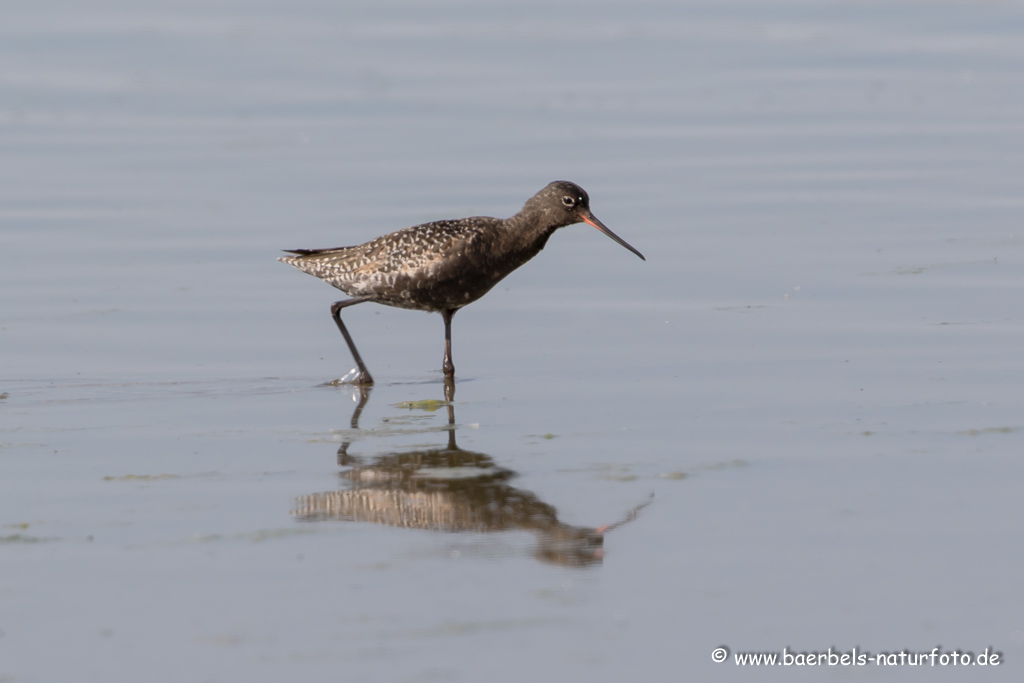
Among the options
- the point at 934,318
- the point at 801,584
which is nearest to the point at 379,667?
the point at 801,584

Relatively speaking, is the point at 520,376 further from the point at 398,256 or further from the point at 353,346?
the point at 398,256

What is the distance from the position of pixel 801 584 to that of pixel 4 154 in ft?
38.4

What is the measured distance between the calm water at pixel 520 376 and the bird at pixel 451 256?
39 centimetres

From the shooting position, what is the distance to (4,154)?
1452 cm

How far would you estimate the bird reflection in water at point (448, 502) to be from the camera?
542cm

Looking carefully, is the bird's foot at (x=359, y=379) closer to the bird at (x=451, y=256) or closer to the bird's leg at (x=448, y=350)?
the bird at (x=451, y=256)

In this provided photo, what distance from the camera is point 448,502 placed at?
5855 mm

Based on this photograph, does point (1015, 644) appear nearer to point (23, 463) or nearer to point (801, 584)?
point (801, 584)

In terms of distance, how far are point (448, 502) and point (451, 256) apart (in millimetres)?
2988

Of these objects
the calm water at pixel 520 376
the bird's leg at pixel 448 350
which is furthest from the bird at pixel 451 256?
the calm water at pixel 520 376

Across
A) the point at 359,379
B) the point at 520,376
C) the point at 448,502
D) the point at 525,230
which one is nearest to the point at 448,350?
the point at 520,376

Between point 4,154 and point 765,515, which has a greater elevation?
point 4,154

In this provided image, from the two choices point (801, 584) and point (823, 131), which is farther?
point (823, 131)

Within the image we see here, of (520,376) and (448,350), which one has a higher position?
(448,350)
